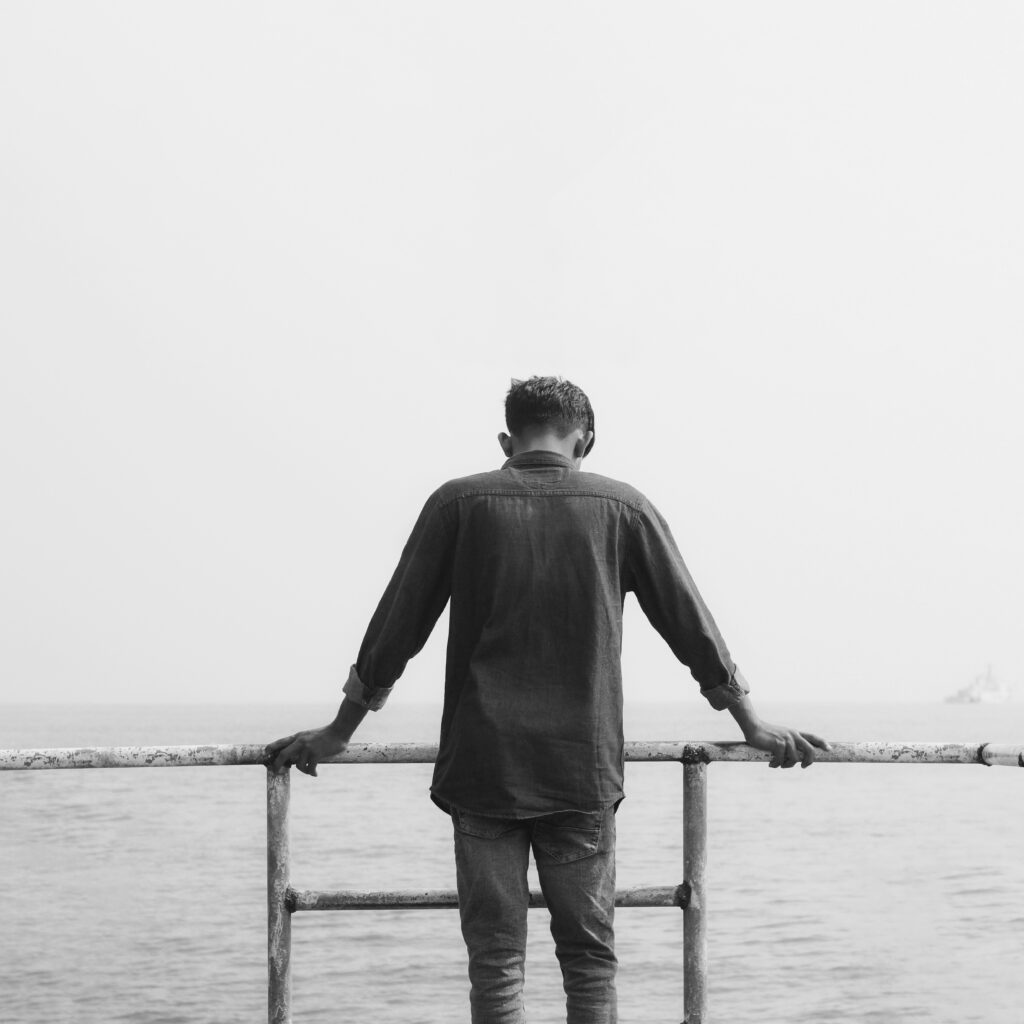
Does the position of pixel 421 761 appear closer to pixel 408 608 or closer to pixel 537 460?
pixel 408 608

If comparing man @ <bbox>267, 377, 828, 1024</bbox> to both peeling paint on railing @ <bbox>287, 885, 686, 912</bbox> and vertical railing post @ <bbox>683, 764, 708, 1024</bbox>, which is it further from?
vertical railing post @ <bbox>683, 764, 708, 1024</bbox>

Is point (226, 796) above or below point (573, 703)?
below

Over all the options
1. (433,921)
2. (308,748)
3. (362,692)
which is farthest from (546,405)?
(433,921)

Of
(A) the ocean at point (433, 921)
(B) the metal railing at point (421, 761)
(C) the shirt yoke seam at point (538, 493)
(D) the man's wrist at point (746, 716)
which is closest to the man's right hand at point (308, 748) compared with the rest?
(B) the metal railing at point (421, 761)

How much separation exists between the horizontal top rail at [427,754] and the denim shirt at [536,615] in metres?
0.21

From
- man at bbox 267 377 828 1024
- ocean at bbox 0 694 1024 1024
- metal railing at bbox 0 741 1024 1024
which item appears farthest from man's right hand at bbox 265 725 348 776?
ocean at bbox 0 694 1024 1024

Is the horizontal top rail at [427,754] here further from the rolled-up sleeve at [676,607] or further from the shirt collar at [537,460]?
the shirt collar at [537,460]

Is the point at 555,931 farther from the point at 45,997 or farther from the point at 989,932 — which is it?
the point at 989,932

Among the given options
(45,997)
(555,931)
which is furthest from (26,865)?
(555,931)

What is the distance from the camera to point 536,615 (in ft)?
8.64

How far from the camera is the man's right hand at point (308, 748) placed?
2807mm

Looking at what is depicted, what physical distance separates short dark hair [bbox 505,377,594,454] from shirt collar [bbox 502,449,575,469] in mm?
63

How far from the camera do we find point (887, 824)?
35438mm

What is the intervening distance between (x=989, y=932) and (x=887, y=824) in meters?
18.6
